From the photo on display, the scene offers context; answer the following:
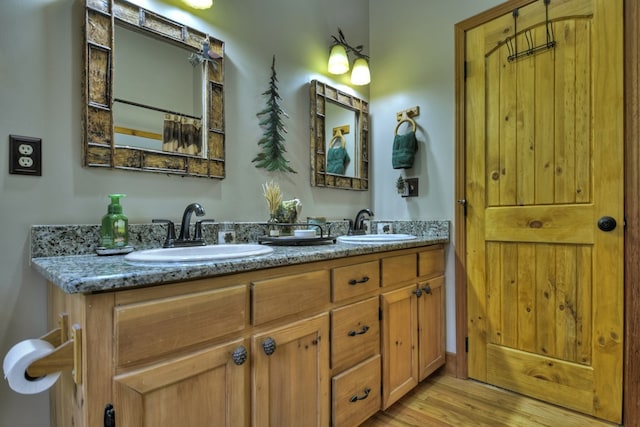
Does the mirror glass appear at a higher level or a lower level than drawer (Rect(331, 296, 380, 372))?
higher

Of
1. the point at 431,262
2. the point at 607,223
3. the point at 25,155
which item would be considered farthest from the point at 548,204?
the point at 25,155

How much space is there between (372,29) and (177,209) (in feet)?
6.47

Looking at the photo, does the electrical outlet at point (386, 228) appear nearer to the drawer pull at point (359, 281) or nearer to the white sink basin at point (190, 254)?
the drawer pull at point (359, 281)

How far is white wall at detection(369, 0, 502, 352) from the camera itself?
2.01m

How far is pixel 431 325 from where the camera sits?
1838 mm

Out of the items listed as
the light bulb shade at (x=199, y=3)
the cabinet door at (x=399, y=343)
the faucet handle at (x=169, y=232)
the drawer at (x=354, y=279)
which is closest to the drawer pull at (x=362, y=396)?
the cabinet door at (x=399, y=343)

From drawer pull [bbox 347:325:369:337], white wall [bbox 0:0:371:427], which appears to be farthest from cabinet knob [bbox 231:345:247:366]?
white wall [bbox 0:0:371:427]

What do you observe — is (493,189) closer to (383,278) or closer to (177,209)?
(383,278)

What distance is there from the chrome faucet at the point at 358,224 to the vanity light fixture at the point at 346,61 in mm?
888

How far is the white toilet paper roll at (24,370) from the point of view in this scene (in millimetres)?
730

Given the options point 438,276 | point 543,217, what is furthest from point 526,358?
point 543,217

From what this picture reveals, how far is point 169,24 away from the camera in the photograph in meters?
1.39

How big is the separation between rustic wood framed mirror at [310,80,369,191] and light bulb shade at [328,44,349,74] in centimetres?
12

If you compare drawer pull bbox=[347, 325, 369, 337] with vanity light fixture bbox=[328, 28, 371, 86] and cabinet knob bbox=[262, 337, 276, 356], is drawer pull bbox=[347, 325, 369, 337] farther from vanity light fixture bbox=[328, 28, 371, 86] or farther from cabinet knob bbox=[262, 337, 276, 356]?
vanity light fixture bbox=[328, 28, 371, 86]
